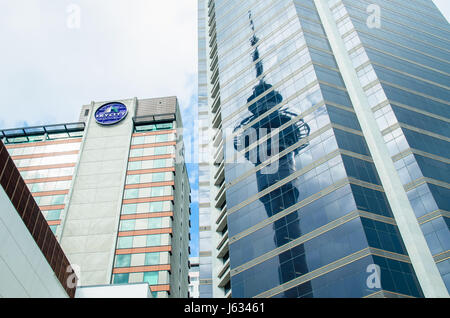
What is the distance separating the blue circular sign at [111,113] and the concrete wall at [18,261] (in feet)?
177

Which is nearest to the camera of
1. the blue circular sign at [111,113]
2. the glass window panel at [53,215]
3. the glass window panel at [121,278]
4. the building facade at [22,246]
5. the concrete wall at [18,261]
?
the concrete wall at [18,261]

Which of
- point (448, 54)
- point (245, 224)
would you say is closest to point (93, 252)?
point (245, 224)

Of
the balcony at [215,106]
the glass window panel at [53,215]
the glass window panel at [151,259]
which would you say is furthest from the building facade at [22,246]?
the balcony at [215,106]

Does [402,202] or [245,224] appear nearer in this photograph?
[402,202]

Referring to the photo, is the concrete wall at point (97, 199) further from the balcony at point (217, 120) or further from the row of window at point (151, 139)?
the balcony at point (217, 120)

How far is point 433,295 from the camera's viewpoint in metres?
36.5

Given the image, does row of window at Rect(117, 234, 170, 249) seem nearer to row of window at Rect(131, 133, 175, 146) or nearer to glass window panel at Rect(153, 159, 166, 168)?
glass window panel at Rect(153, 159, 166, 168)

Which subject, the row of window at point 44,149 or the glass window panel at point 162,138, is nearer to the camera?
the glass window panel at point 162,138

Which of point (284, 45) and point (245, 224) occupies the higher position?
point (284, 45)

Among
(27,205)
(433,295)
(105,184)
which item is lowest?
(433,295)

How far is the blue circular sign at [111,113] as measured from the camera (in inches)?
3145

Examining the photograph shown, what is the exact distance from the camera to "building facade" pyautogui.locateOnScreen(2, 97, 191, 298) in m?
61.1
